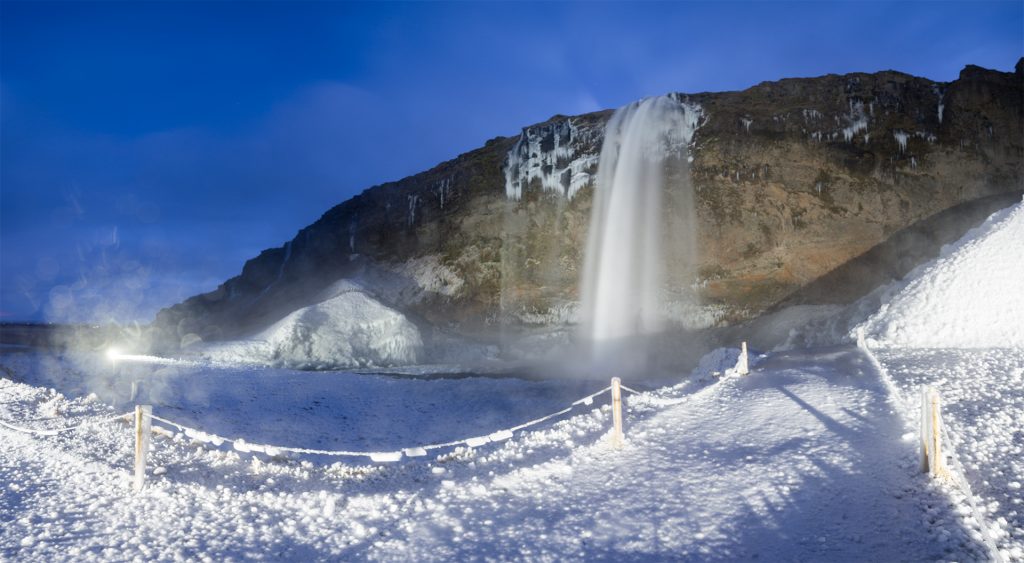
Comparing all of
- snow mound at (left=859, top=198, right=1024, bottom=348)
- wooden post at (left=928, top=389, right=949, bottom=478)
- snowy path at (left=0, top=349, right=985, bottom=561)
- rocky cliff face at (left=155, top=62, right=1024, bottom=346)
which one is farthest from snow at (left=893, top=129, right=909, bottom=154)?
wooden post at (left=928, top=389, right=949, bottom=478)

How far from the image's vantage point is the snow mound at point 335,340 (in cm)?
3338

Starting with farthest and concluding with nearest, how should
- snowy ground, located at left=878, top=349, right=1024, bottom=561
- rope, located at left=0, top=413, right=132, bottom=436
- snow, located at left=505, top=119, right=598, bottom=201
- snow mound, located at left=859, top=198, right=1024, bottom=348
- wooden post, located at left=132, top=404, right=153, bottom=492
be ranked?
snow, located at left=505, top=119, right=598, bottom=201 → snow mound, located at left=859, top=198, right=1024, bottom=348 → rope, located at left=0, top=413, right=132, bottom=436 → wooden post, located at left=132, top=404, right=153, bottom=492 → snowy ground, located at left=878, top=349, right=1024, bottom=561

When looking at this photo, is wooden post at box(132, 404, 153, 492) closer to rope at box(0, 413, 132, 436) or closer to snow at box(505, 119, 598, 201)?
rope at box(0, 413, 132, 436)

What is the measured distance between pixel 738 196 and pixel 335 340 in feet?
82.3

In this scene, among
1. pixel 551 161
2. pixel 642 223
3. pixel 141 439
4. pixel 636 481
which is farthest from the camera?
pixel 551 161

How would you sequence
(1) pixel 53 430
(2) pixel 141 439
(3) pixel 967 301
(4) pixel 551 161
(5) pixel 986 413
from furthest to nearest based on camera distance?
(4) pixel 551 161 → (3) pixel 967 301 → (1) pixel 53 430 → (2) pixel 141 439 → (5) pixel 986 413

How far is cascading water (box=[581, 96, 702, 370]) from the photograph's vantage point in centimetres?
3606

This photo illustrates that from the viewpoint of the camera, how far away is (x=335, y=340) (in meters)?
35.7

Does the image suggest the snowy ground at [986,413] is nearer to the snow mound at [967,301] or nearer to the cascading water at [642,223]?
the snow mound at [967,301]

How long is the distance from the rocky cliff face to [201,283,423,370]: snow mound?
3.25 metres

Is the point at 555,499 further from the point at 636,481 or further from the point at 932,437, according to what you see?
the point at 932,437

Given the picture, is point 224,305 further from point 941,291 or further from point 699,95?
point 941,291

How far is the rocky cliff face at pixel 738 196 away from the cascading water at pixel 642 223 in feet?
3.05

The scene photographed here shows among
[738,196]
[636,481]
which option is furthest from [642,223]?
[636,481]
